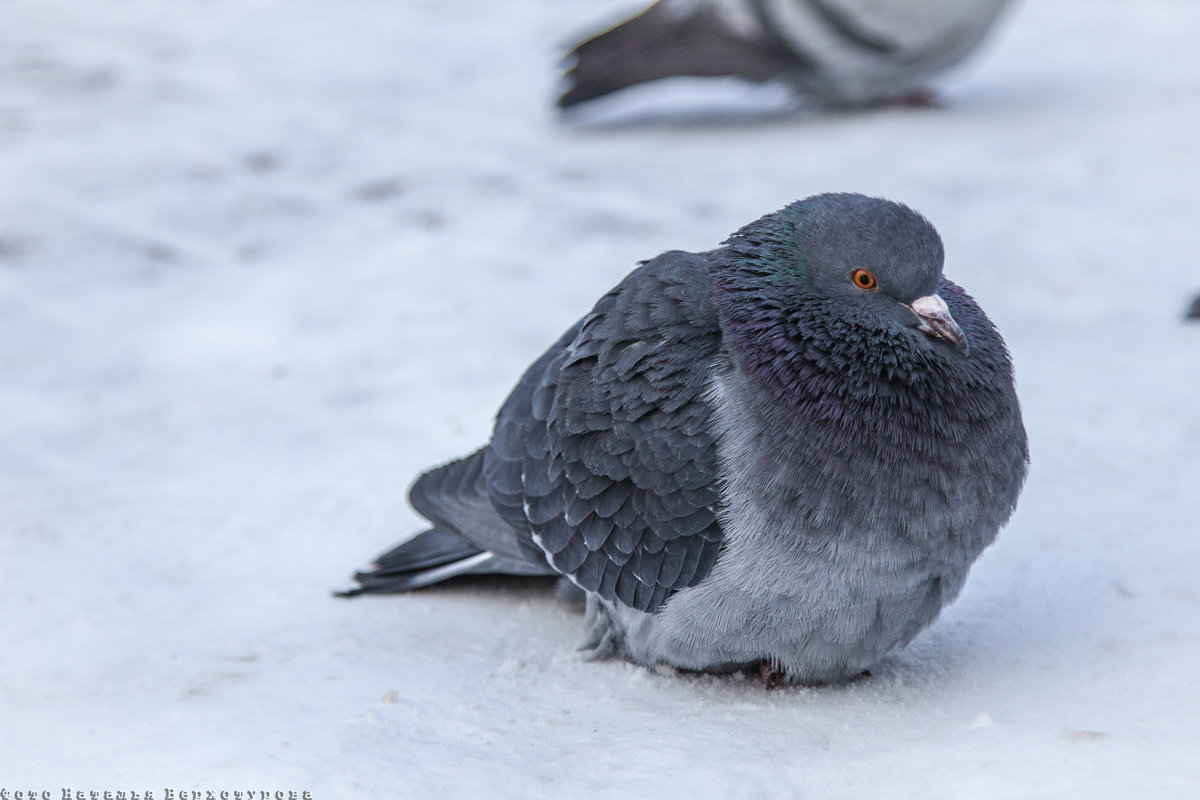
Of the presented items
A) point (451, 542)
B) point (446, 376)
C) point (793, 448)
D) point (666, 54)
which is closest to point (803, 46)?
point (666, 54)

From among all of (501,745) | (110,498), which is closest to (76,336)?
(110,498)

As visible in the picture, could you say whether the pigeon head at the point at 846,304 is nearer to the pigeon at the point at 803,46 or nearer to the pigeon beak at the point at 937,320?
the pigeon beak at the point at 937,320

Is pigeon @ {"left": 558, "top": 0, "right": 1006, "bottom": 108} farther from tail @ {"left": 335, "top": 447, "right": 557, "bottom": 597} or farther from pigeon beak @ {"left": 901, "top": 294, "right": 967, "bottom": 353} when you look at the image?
pigeon beak @ {"left": 901, "top": 294, "right": 967, "bottom": 353}

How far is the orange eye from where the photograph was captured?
3219 mm

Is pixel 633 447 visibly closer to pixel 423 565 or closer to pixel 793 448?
pixel 793 448

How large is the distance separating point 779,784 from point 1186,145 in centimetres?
586

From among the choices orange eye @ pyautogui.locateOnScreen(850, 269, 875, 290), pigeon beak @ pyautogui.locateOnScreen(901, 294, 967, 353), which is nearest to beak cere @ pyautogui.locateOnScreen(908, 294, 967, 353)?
pigeon beak @ pyautogui.locateOnScreen(901, 294, 967, 353)

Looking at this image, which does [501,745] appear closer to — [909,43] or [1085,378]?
[1085,378]

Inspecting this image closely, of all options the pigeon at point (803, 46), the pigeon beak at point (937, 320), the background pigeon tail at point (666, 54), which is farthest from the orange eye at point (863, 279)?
the background pigeon tail at point (666, 54)

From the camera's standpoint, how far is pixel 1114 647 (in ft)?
10.8

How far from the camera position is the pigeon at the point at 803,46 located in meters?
7.57

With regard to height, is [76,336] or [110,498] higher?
[76,336]

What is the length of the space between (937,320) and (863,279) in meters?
0.21

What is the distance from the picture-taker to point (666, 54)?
7910 mm
